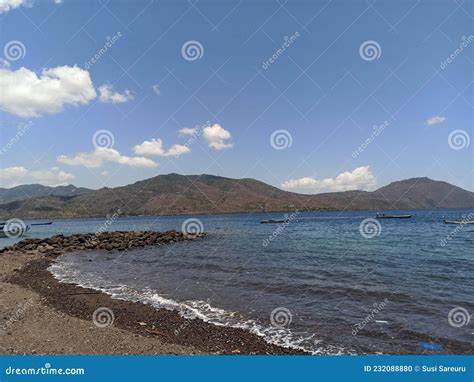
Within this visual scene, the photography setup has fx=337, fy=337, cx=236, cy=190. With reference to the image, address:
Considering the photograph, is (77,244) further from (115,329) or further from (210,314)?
(115,329)

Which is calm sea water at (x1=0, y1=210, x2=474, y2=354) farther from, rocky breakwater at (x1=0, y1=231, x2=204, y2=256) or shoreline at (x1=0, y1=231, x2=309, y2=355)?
rocky breakwater at (x1=0, y1=231, x2=204, y2=256)

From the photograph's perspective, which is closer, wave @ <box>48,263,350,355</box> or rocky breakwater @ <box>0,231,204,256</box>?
wave @ <box>48,263,350,355</box>

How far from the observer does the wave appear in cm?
1050

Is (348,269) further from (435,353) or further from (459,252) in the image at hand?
(459,252)

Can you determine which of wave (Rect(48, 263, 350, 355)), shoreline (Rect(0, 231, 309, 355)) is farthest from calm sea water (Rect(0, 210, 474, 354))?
shoreline (Rect(0, 231, 309, 355))

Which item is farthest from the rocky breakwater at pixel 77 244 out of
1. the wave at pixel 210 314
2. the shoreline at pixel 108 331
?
the shoreline at pixel 108 331

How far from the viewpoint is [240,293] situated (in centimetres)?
1703

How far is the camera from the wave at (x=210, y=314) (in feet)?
34.4

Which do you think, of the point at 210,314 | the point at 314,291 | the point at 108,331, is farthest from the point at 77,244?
the point at 108,331

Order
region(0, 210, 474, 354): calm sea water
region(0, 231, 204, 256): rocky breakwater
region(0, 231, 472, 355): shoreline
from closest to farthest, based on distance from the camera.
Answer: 1. region(0, 231, 472, 355): shoreline
2. region(0, 210, 474, 354): calm sea water
3. region(0, 231, 204, 256): rocky breakwater

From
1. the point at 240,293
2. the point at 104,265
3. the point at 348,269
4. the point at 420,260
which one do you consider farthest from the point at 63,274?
the point at 420,260

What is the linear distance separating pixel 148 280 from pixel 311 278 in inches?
392

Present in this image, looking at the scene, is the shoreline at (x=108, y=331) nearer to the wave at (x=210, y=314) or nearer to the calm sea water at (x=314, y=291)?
the wave at (x=210, y=314)

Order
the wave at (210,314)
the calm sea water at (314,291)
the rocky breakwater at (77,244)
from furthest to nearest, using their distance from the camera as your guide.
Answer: the rocky breakwater at (77,244)
the calm sea water at (314,291)
the wave at (210,314)
